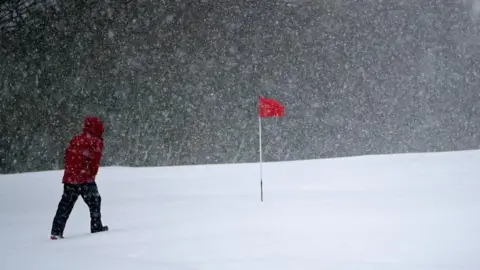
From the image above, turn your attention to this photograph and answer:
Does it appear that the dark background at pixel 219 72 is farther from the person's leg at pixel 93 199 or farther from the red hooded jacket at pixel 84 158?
the red hooded jacket at pixel 84 158

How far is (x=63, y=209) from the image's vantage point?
738 cm

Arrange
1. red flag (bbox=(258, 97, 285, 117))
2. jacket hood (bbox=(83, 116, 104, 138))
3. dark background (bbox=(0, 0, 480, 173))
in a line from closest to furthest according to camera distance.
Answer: jacket hood (bbox=(83, 116, 104, 138))
red flag (bbox=(258, 97, 285, 117))
dark background (bbox=(0, 0, 480, 173))

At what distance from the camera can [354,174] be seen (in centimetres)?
1570

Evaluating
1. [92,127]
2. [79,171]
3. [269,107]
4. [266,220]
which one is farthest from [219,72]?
[79,171]

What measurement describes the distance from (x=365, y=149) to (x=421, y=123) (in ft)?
7.18

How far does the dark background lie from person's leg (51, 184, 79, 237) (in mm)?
12040

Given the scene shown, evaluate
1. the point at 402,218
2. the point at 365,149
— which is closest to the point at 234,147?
the point at 365,149

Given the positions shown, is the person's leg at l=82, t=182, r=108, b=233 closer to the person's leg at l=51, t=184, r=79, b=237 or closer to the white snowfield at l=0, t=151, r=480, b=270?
the person's leg at l=51, t=184, r=79, b=237

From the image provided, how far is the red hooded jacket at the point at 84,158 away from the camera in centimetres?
736

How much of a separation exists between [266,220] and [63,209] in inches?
116

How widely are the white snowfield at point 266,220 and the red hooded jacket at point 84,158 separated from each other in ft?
2.67

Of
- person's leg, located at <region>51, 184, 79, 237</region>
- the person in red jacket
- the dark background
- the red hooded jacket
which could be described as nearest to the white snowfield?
person's leg, located at <region>51, 184, 79, 237</region>

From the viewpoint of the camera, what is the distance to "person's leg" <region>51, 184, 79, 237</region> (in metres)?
7.34

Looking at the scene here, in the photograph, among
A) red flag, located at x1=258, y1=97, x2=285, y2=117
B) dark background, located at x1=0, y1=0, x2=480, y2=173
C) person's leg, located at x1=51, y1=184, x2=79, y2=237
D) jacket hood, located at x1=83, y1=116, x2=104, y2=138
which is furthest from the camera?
dark background, located at x1=0, y1=0, x2=480, y2=173
